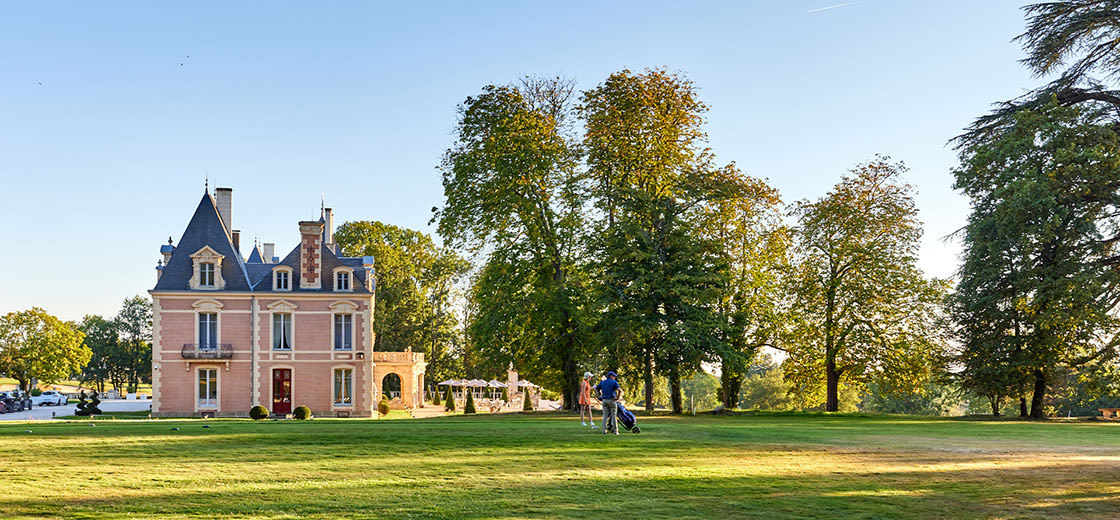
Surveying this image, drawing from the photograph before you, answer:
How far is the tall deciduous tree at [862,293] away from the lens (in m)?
45.1

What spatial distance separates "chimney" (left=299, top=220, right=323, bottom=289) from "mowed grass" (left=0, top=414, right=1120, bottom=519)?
2815cm

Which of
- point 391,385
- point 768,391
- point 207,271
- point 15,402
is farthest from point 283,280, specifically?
point 768,391

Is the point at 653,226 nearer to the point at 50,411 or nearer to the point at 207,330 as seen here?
the point at 207,330

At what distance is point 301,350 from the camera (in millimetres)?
50438

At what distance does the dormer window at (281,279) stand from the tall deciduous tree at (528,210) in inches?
466

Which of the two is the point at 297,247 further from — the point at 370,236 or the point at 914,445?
the point at 914,445

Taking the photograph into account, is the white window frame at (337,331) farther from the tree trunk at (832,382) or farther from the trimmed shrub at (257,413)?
the tree trunk at (832,382)

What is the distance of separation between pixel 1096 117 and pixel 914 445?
1863 cm

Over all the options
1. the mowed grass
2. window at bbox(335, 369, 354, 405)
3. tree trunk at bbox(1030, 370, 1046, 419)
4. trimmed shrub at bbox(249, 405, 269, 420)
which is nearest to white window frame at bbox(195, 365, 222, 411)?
window at bbox(335, 369, 354, 405)

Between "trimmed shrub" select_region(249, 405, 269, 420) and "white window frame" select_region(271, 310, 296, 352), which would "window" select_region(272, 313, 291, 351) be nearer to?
"white window frame" select_region(271, 310, 296, 352)

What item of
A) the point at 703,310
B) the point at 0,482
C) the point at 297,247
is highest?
the point at 297,247

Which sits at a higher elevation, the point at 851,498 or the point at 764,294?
the point at 764,294

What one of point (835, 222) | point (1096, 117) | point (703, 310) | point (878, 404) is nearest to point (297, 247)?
point (703, 310)

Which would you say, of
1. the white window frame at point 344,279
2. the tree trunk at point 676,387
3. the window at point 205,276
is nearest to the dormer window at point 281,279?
the white window frame at point 344,279
